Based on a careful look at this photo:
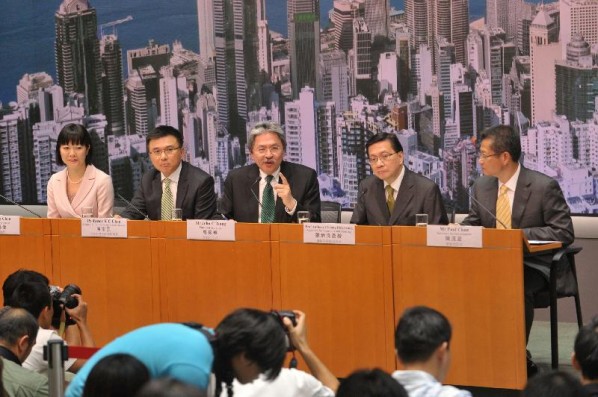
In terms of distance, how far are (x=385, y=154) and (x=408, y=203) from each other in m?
0.29

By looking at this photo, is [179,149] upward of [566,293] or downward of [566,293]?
upward

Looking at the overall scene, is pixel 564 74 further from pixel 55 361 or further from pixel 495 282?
pixel 55 361

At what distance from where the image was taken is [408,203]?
587 centimetres

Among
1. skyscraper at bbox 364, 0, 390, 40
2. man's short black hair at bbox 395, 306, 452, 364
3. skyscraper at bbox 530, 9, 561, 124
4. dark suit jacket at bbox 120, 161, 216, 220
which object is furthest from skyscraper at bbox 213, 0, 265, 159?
man's short black hair at bbox 395, 306, 452, 364

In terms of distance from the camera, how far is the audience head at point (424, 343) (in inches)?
132

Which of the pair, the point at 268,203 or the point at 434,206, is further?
the point at 268,203

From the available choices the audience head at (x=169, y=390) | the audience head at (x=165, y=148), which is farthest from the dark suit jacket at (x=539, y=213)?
the audience head at (x=169, y=390)

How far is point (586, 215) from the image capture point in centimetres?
700

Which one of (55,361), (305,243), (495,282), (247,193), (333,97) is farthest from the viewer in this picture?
(333,97)

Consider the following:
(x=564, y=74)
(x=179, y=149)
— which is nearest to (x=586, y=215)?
(x=564, y=74)

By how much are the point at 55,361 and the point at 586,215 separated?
4446mm

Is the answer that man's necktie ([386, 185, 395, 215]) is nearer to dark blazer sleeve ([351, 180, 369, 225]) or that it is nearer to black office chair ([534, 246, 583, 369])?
dark blazer sleeve ([351, 180, 369, 225])

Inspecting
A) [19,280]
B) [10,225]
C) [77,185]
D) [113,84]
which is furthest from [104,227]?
[113,84]

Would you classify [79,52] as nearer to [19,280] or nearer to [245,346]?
[19,280]
